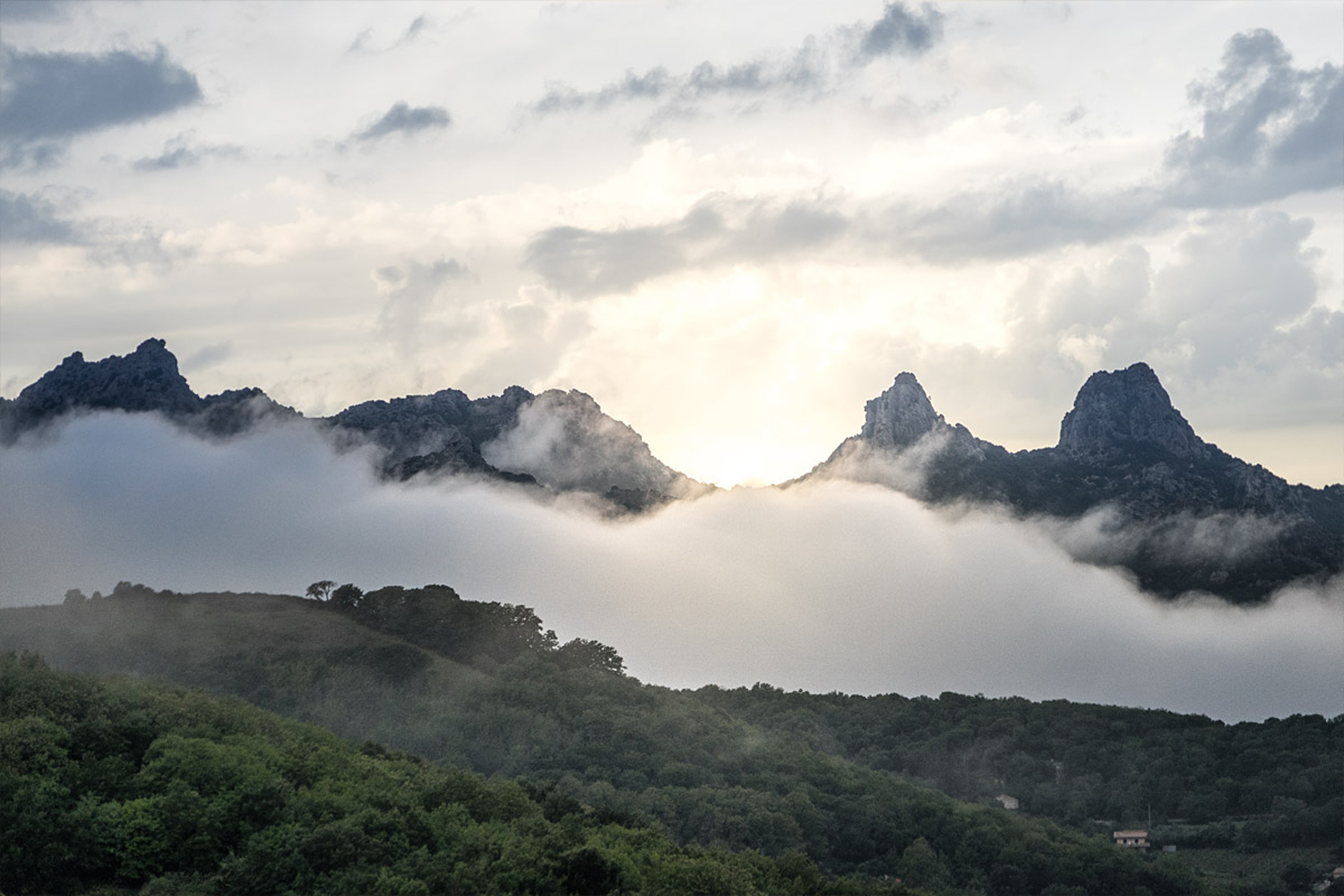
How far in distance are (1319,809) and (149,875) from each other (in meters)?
117

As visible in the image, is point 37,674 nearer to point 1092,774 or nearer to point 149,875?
point 149,875

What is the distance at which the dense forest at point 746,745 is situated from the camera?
120 metres

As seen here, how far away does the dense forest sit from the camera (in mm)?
120250

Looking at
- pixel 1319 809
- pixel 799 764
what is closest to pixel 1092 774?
pixel 1319 809

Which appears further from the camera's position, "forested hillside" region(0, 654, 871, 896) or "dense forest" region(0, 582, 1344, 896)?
"dense forest" region(0, 582, 1344, 896)

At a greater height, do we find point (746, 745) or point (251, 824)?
point (746, 745)

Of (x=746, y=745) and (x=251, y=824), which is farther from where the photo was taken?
(x=746, y=745)

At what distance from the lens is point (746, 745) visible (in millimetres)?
145500

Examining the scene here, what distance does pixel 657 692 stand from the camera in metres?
159

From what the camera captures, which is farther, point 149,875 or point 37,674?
point 37,674

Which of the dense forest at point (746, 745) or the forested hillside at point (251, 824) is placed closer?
the forested hillside at point (251, 824)

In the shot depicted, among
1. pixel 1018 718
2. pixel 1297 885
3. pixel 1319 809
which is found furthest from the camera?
pixel 1018 718

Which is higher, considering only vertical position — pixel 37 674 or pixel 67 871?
pixel 37 674

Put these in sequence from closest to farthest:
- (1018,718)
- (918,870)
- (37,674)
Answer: (37,674) < (918,870) < (1018,718)
